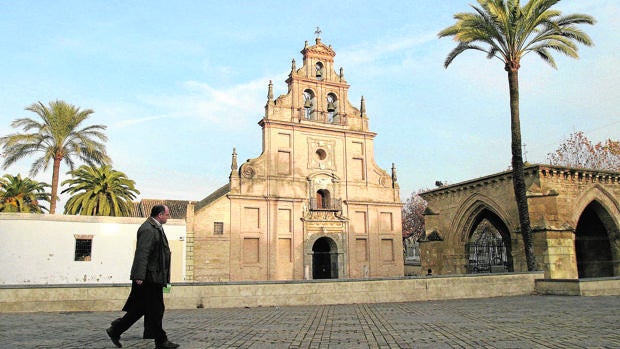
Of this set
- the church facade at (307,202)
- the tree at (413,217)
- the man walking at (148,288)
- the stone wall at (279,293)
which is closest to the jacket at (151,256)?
the man walking at (148,288)

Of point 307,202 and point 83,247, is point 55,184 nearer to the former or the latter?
point 83,247

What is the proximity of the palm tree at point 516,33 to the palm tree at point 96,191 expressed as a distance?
22.7 meters

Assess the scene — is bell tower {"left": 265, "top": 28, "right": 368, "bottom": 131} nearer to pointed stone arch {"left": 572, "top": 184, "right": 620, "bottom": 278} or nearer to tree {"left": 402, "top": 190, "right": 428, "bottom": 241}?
pointed stone arch {"left": 572, "top": 184, "right": 620, "bottom": 278}

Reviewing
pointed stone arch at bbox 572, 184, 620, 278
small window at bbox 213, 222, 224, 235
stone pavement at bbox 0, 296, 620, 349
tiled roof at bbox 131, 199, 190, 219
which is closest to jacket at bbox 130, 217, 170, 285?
stone pavement at bbox 0, 296, 620, 349

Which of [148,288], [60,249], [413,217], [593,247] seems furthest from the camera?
[413,217]

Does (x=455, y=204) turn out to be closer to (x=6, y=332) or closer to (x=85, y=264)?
(x=85, y=264)

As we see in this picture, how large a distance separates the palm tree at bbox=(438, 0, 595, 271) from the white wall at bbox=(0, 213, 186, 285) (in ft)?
65.7

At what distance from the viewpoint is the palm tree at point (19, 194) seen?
28.9 metres

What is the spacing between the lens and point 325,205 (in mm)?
33906

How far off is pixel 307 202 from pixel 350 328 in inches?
985

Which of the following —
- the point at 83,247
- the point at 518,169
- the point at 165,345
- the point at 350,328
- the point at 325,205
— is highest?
the point at 325,205

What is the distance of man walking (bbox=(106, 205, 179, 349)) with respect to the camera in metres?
5.76

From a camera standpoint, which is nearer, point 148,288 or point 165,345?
point 165,345

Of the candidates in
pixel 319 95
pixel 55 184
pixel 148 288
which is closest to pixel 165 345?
pixel 148 288
